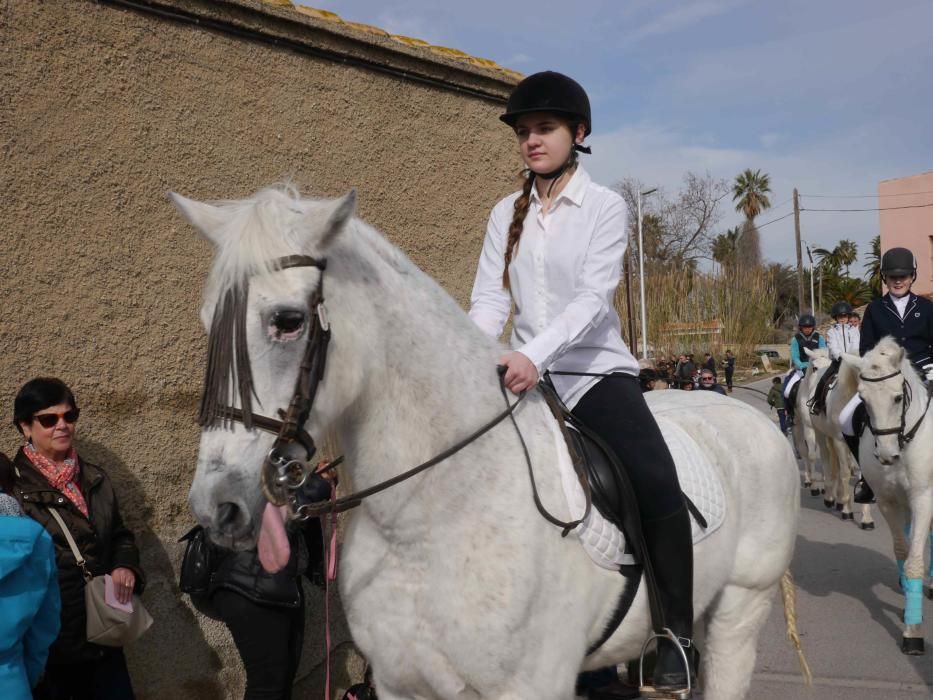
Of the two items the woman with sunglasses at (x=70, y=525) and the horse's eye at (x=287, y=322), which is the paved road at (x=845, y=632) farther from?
the horse's eye at (x=287, y=322)

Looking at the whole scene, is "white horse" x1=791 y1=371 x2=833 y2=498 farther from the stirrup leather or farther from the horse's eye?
the horse's eye

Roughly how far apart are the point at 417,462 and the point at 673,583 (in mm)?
Answer: 1165

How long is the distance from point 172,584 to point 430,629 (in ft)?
7.79

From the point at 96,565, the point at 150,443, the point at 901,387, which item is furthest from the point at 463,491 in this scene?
the point at 901,387

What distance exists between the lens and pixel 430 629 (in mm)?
2545

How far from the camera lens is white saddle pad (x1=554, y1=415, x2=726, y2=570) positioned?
2.83 metres

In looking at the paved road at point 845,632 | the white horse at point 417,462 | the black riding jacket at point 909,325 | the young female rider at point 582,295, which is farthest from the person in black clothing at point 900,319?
the white horse at point 417,462

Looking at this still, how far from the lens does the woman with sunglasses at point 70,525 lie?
3.54 metres

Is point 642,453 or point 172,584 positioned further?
point 172,584

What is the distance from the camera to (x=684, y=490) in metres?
3.40

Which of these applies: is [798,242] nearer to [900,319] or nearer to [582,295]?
[900,319]

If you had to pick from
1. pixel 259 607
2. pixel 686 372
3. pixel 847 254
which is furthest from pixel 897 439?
pixel 847 254

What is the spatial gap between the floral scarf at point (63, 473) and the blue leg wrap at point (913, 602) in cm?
532

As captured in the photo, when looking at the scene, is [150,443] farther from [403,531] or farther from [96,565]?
[403,531]
